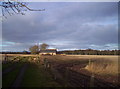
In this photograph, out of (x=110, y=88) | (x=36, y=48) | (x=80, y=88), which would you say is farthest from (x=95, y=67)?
(x=36, y=48)

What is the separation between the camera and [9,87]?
6930mm

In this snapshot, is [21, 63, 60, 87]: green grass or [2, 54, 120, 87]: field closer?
[21, 63, 60, 87]: green grass

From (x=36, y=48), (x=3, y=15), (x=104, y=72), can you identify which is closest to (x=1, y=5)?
(x=3, y=15)

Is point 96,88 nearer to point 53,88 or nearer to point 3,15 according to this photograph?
point 53,88

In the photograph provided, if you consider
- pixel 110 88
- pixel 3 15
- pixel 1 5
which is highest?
pixel 1 5

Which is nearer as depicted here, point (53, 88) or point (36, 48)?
point (53, 88)

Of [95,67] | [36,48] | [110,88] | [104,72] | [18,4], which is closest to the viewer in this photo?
[18,4]

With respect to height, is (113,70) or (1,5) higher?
(1,5)

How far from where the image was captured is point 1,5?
350 centimetres

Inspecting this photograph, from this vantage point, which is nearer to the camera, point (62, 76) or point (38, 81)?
point (38, 81)

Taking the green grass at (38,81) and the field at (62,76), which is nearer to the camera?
the green grass at (38,81)

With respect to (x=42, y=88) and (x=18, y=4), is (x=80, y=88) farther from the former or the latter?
(x=18, y=4)

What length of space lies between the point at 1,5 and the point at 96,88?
5.79 metres

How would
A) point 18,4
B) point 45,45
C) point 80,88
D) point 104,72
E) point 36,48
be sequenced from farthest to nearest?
point 45,45
point 36,48
point 104,72
point 80,88
point 18,4
